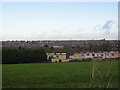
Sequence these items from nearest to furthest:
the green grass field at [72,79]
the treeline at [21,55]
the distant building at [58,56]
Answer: the green grass field at [72,79], the treeline at [21,55], the distant building at [58,56]

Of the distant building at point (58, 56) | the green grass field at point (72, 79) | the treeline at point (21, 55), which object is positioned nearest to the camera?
the green grass field at point (72, 79)

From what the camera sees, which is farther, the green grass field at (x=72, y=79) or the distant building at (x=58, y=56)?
the distant building at (x=58, y=56)

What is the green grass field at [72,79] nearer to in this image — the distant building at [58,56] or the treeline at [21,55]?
the treeline at [21,55]

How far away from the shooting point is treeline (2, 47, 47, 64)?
Result: 4938 cm

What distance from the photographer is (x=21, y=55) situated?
1982 inches

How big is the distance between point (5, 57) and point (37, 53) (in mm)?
7209

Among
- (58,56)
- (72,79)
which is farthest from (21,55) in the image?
(72,79)

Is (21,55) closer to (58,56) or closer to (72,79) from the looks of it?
(58,56)

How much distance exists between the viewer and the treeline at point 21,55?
49375 millimetres

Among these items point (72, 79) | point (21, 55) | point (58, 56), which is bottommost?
point (58, 56)

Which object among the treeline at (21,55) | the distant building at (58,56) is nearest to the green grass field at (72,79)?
the treeline at (21,55)

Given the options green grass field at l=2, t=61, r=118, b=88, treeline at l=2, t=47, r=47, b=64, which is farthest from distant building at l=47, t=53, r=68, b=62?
green grass field at l=2, t=61, r=118, b=88

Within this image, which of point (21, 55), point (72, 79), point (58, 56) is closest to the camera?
point (72, 79)

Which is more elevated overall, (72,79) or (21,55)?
(72,79)
